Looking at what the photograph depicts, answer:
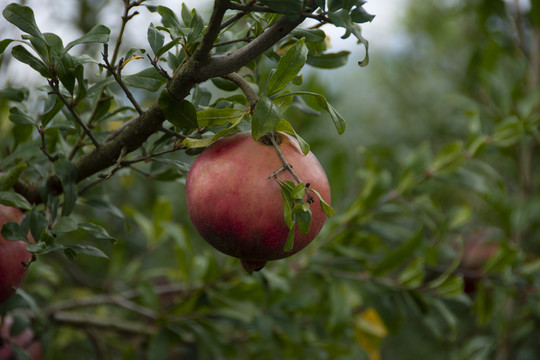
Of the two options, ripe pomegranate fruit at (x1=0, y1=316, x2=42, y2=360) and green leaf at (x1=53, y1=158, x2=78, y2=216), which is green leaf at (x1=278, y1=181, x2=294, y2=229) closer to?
green leaf at (x1=53, y1=158, x2=78, y2=216)

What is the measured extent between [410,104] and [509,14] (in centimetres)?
77

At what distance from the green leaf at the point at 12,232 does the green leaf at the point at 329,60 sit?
0.38m

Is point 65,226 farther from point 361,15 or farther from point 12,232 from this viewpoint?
point 361,15

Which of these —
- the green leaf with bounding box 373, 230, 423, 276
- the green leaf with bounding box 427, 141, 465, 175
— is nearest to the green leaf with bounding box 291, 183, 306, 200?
the green leaf with bounding box 373, 230, 423, 276

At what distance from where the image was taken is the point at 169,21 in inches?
20.4

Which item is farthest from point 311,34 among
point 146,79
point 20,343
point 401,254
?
point 20,343

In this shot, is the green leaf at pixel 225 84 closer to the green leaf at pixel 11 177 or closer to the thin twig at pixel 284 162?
the thin twig at pixel 284 162

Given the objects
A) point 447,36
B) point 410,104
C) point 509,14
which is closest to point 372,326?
point 509,14

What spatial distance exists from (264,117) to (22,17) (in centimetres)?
28

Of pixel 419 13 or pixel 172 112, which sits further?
pixel 419 13

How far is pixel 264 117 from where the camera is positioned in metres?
0.46

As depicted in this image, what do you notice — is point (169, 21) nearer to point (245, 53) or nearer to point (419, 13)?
point (245, 53)

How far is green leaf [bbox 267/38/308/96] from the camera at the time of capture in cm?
47

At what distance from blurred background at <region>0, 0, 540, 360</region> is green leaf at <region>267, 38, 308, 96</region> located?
0.17m
